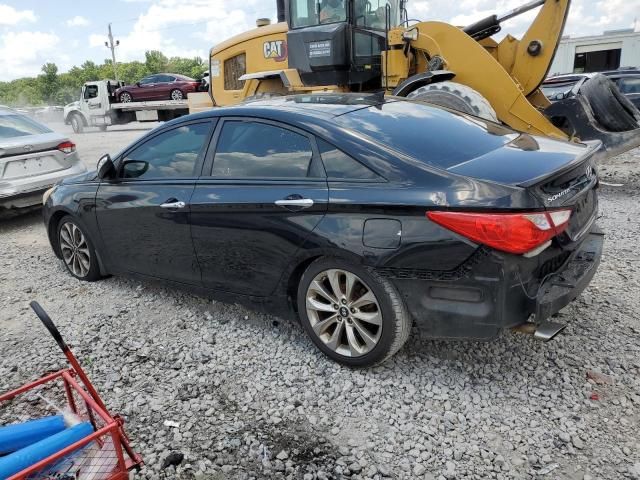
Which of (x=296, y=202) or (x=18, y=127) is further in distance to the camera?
(x=18, y=127)

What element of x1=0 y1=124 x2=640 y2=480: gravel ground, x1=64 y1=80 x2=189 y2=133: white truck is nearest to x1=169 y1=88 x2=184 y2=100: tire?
x1=64 y1=80 x2=189 y2=133: white truck

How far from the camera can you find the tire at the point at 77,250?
467 centimetres

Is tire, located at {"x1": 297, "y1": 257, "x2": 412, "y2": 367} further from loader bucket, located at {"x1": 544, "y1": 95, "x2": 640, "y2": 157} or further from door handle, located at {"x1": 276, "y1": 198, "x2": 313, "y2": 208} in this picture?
loader bucket, located at {"x1": 544, "y1": 95, "x2": 640, "y2": 157}

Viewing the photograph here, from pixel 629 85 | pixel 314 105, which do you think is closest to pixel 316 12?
pixel 314 105

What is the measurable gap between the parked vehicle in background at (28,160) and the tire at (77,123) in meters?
19.3

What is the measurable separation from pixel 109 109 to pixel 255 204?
74.4 ft

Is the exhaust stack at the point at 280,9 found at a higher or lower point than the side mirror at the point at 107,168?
higher

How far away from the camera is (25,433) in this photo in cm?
212

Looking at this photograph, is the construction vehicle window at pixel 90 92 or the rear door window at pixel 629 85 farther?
the construction vehicle window at pixel 90 92

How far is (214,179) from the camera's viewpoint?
11.6 ft

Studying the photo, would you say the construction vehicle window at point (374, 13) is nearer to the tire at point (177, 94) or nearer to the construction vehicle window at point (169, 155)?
the construction vehicle window at point (169, 155)

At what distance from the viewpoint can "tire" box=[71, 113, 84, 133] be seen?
24.9m

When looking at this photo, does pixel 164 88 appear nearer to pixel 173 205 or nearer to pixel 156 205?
pixel 156 205

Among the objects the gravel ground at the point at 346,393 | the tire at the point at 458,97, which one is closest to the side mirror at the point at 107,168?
the gravel ground at the point at 346,393
